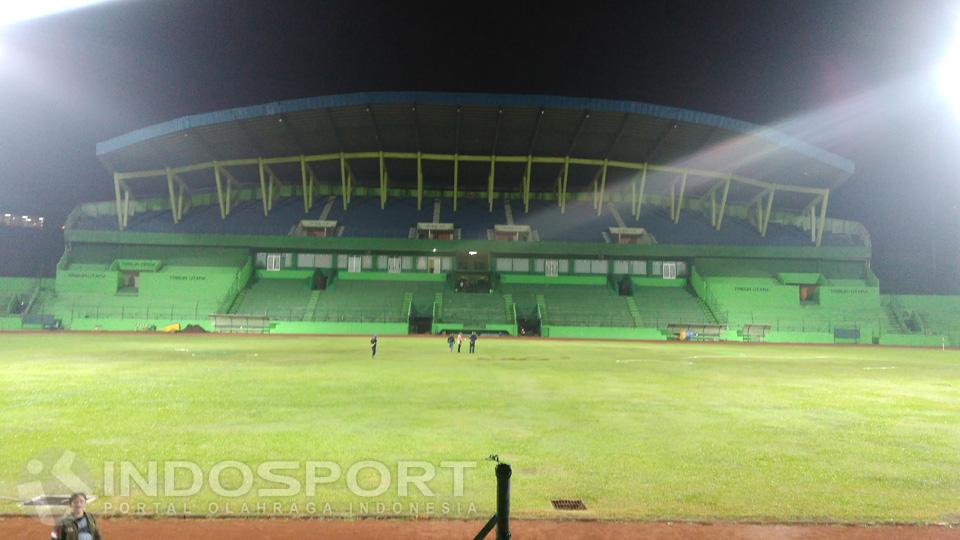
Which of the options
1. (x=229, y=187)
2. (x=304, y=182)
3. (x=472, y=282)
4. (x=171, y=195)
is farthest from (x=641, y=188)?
(x=171, y=195)

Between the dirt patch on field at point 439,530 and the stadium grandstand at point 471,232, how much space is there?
155 feet

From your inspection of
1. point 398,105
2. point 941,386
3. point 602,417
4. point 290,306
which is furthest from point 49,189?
point 941,386

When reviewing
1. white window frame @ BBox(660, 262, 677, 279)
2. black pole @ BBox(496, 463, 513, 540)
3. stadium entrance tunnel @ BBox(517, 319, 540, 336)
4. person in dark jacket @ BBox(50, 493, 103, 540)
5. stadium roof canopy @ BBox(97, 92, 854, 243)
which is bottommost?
stadium entrance tunnel @ BBox(517, 319, 540, 336)

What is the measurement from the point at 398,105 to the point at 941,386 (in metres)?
46.0

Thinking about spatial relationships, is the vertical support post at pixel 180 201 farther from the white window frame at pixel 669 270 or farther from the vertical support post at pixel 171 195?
the white window frame at pixel 669 270

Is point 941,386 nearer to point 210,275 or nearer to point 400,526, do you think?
point 400,526

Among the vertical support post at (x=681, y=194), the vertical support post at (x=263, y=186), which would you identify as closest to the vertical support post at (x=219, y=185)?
the vertical support post at (x=263, y=186)

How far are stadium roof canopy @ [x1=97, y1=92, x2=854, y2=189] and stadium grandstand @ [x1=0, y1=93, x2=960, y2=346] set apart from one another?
24 cm

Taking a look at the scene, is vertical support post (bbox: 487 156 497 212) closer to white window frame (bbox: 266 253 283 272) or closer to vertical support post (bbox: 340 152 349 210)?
vertical support post (bbox: 340 152 349 210)

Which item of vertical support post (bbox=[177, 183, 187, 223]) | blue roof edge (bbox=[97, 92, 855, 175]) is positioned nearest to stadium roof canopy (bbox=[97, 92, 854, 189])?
blue roof edge (bbox=[97, 92, 855, 175])

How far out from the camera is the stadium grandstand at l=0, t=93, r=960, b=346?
5244cm

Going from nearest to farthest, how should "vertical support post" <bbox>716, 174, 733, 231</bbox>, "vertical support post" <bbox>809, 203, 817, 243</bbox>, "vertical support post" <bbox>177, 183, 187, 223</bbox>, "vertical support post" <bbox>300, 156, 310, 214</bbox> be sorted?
"vertical support post" <bbox>300, 156, 310, 214</bbox>, "vertical support post" <bbox>716, 174, 733, 231</bbox>, "vertical support post" <bbox>177, 183, 187, 223</bbox>, "vertical support post" <bbox>809, 203, 817, 243</bbox>

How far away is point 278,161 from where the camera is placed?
2398 inches

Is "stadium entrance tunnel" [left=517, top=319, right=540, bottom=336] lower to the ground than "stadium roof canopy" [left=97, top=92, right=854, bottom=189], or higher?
lower
